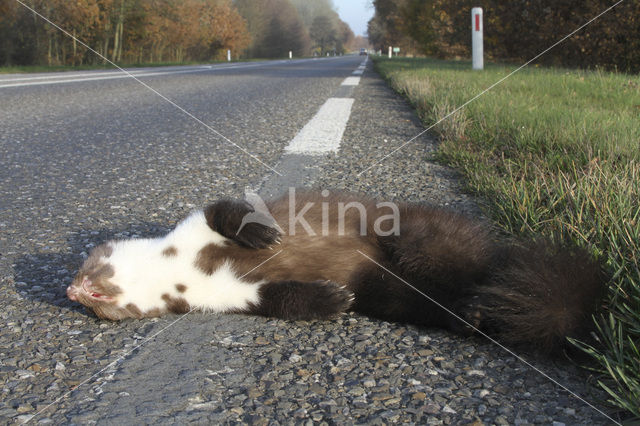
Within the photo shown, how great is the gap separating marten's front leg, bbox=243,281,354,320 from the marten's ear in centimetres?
48

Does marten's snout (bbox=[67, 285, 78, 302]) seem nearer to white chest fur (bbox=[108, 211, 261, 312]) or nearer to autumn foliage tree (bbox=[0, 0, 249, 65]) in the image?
white chest fur (bbox=[108, 211, 261, 312])

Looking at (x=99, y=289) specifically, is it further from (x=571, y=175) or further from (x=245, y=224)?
(x=571, y=175)

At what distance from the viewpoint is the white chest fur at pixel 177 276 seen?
7.07ft

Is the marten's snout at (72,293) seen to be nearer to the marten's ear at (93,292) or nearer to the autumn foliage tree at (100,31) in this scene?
the marten's ear at (93,292)

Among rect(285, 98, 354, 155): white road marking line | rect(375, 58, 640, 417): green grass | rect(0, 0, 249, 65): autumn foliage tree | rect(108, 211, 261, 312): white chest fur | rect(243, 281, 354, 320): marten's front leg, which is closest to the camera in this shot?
rect(375, 58, 640, 417): green grass

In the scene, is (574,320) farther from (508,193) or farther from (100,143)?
(100,143)

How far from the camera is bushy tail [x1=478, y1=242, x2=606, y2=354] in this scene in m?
1.71

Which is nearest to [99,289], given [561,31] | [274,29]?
[561,31]

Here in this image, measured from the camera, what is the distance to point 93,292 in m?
2.05

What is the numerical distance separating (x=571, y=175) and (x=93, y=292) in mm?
2325

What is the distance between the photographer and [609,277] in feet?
5.78

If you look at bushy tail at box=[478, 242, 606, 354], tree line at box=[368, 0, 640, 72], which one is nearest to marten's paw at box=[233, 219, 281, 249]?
bushy tail at box=[478, 242, 606, 354]

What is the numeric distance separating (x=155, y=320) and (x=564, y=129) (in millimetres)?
2923

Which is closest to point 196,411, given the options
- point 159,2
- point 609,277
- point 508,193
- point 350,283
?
point 350,283
